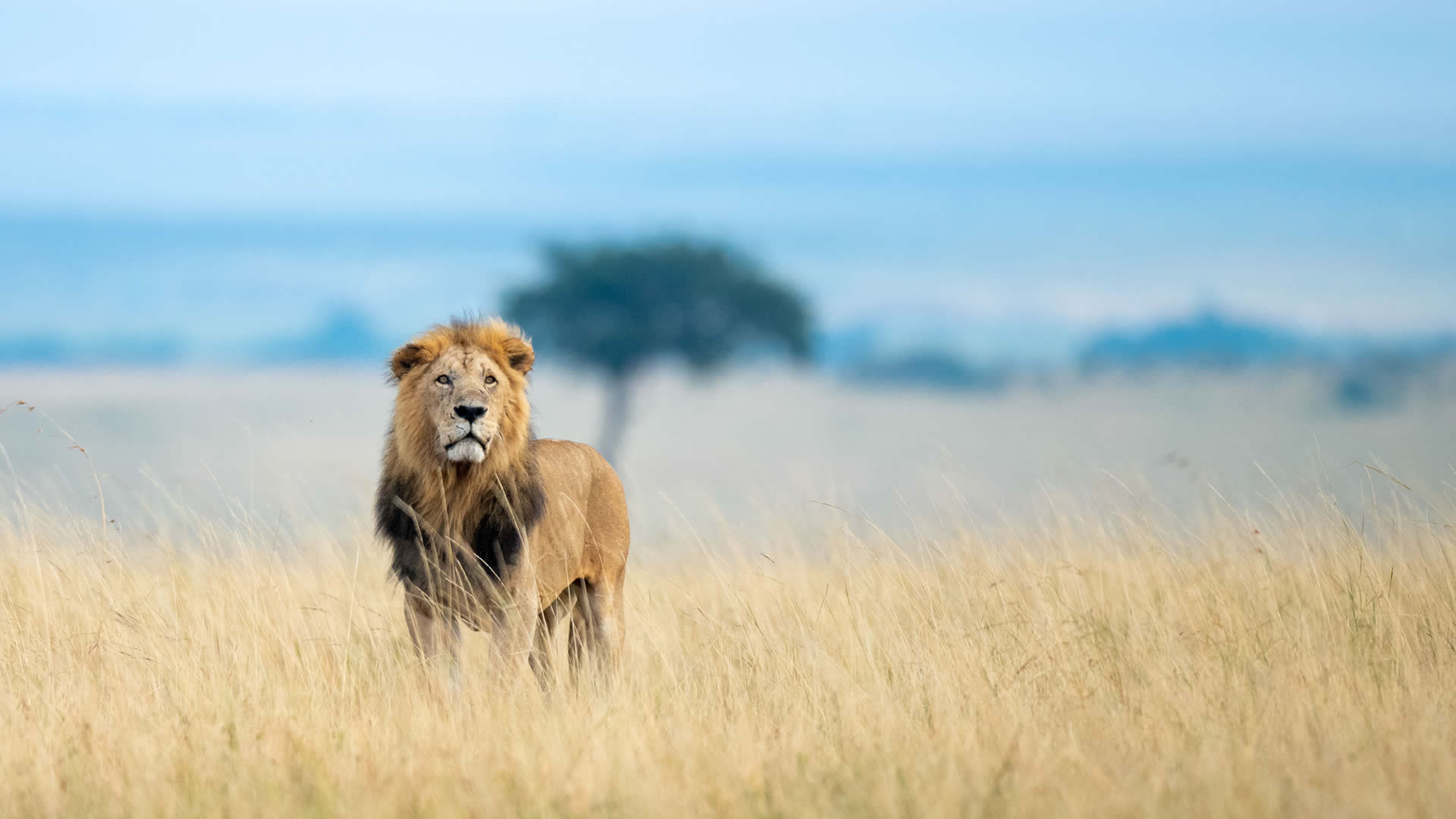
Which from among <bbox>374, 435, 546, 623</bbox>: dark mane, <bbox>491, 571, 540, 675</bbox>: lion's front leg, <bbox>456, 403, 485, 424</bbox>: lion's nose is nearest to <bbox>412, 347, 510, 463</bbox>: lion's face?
<bbox>456, 403, 485, 424</bbox>: lion's nose

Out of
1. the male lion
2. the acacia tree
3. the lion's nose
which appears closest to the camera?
the lion's nose

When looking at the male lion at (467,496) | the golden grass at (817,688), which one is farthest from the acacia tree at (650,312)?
the male lion at (467,496)

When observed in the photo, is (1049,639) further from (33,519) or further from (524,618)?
(33,519)

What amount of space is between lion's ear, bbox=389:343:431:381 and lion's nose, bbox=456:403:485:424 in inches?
16.8

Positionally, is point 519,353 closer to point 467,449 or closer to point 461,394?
point 461,394

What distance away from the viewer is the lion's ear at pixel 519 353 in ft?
19.9

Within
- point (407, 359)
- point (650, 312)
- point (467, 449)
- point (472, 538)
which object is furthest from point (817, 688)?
point (650, 312)

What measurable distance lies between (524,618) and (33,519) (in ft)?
12.2

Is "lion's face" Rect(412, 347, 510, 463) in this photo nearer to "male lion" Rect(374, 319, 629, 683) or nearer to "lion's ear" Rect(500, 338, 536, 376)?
"male lion" Rect(374, 319, 629, 683)

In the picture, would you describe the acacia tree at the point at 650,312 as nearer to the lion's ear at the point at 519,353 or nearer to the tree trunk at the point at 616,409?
the tree trunk at the point at 616,409

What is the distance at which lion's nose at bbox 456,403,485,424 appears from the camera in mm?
5664

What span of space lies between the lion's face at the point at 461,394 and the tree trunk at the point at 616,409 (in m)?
21.6

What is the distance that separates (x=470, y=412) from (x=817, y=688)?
6.32 feet

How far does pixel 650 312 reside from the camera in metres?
27.9
